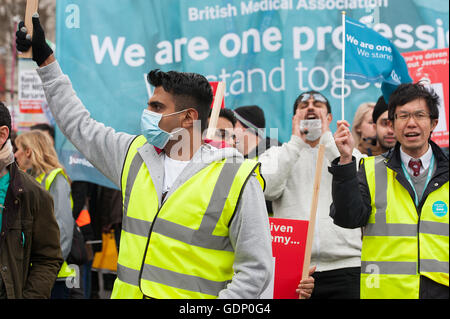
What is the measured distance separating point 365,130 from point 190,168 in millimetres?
3601

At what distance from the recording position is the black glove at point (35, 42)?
3307mm

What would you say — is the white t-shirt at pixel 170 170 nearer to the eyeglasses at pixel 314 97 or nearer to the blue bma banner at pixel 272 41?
the eyeglasses at pixel 314 97

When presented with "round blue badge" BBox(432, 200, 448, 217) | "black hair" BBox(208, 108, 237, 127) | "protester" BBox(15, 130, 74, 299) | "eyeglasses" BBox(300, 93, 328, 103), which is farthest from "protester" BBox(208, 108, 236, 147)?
"round blue badge" BBox(432, 200, 448, 217)

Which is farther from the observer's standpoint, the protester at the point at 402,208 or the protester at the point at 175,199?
the protester at the point at 402,208

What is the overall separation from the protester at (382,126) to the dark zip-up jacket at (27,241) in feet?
10.4

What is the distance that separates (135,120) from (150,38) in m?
0.94

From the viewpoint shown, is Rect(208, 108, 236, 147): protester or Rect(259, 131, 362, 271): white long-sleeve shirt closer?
Rect(259, 131, 362, 271): white long-sleeve shirt

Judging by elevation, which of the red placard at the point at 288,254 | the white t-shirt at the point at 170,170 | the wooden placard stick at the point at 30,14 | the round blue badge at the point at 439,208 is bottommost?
the red placard at the point at 288,254

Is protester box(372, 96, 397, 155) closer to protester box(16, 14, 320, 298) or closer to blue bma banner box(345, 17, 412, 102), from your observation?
blue bma banner box(345, 17, 412, 102)

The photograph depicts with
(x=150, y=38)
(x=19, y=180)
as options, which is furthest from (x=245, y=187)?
(x=150, y=38)

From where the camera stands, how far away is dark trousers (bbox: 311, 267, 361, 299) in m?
5.07

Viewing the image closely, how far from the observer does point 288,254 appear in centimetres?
444

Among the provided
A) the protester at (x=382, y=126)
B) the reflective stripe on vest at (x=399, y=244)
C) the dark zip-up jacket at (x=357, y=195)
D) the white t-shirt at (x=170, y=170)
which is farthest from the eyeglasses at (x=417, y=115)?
the white t-shirt at (x=170, y=170)
